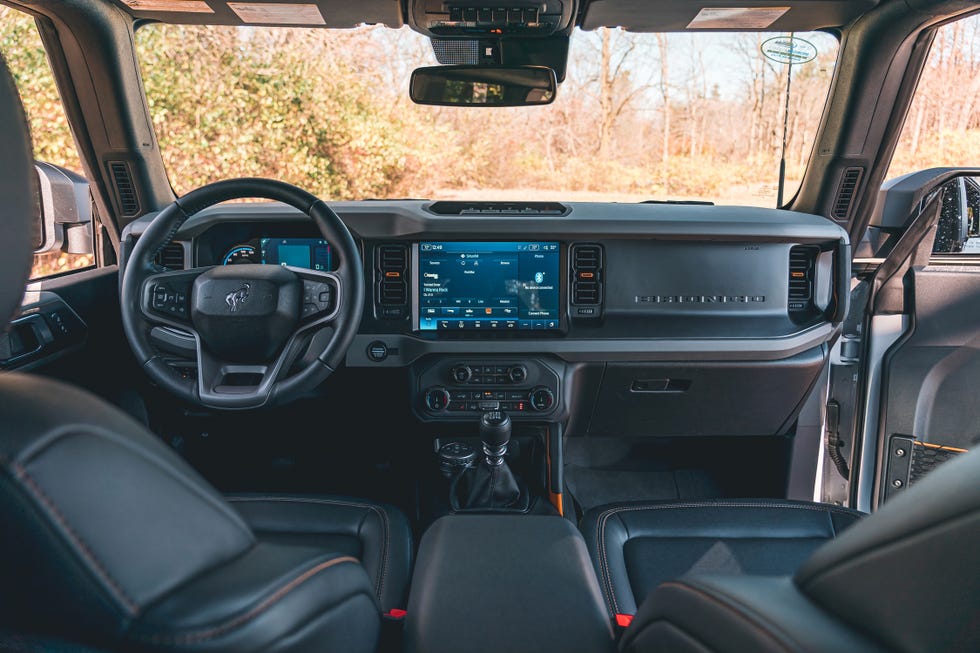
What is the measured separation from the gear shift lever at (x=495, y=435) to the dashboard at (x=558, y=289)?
215 mm

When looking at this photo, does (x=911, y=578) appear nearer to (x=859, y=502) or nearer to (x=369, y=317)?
(x=369, y=317)

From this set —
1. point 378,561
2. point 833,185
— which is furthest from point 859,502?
point 378,561

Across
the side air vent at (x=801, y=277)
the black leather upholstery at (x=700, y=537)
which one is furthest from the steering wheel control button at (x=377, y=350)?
the side air vent at (x=801, y=277)

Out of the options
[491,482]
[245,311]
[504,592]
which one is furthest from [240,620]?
[491,482]

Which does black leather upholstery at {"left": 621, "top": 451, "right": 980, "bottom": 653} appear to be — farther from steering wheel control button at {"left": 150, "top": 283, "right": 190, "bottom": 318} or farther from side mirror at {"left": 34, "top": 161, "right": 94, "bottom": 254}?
side mirror at {"left": 34, "top": 161, "right": 94, "bottom": 254}

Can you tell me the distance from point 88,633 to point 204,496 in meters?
0.18

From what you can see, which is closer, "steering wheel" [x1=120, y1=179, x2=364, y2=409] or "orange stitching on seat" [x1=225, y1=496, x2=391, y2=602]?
"steering wheel" [x1=120, y1=179, x2=364, y2=409]

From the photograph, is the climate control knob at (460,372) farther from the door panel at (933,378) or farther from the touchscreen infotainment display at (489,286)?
the door panel at (933,378)

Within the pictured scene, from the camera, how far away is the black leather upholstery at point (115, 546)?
0.74 meters

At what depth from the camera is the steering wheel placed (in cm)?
227

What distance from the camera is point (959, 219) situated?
295 centimetres

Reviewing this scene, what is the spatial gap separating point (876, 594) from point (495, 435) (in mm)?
2018

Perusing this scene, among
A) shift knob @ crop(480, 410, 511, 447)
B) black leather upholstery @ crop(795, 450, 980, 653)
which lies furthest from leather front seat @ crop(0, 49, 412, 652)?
shift knob @ crop(480, 410, 511, 447)

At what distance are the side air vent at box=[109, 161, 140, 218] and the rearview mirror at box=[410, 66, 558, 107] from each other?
1287 millimetres
